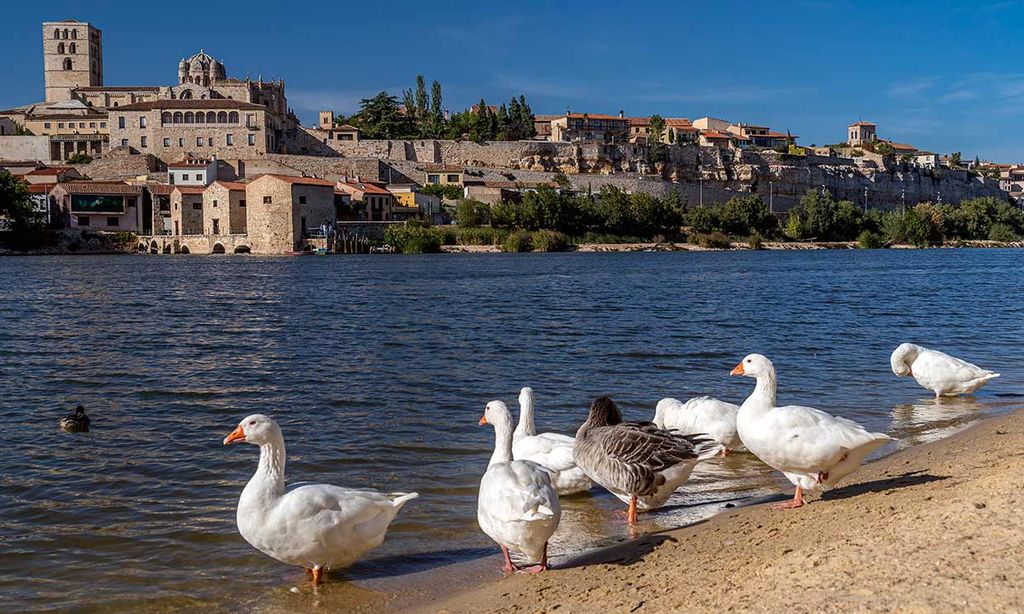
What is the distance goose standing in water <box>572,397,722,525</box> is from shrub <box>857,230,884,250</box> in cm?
8804

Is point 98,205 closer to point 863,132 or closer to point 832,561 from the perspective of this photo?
point 832,561

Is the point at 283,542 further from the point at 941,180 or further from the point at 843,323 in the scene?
the point at 941,180

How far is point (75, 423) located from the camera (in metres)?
10.1

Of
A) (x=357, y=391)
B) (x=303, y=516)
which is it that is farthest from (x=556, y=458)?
(x=357, y=391)

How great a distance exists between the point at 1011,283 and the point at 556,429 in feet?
114

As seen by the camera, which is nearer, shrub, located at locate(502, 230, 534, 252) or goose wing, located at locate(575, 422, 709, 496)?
goose wing, located at locate(575, 422, 709, 496)

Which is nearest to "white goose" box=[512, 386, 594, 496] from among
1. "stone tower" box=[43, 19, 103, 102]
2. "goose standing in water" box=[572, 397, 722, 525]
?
"goose standing in water" box=[572, 397, 722, 525]

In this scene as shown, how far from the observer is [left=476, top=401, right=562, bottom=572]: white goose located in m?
5.21

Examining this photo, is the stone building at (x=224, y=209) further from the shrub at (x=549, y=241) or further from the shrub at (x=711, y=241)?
the shrub at (x=711, y=241)

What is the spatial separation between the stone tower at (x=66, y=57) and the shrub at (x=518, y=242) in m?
66.8

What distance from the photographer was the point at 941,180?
125 metres

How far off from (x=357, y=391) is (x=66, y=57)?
11626 centimetres

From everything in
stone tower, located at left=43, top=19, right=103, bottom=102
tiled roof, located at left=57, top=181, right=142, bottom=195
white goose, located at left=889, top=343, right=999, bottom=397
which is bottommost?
white goose, located at left=889, top=343, right=999, bottom=397

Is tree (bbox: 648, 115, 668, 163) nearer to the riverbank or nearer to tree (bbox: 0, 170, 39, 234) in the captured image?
tree (bbox: 0, 170, 39, 234)
